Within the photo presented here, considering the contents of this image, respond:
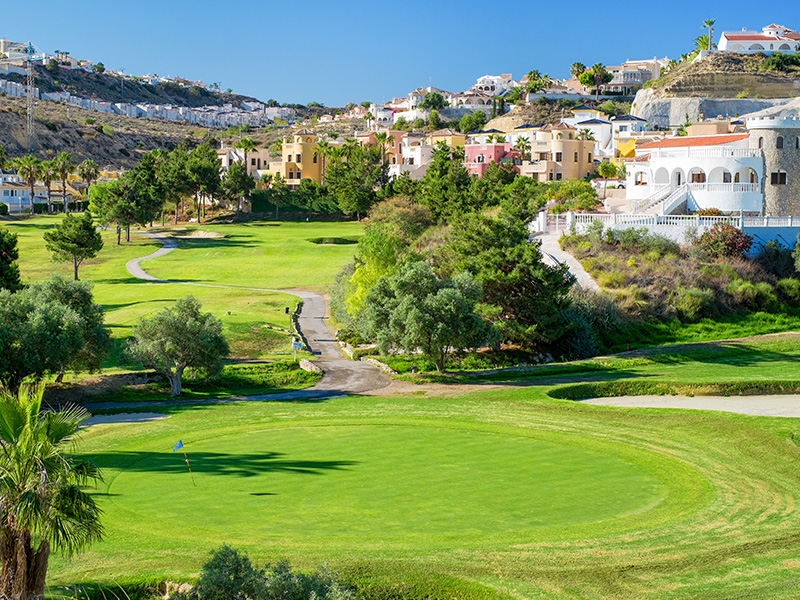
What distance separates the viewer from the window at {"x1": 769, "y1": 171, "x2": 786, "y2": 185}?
2404 inches

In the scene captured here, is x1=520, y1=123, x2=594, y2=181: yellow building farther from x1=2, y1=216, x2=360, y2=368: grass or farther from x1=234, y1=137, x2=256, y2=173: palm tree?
x1=234, y1=137, x2=256, y2=173: palm tree

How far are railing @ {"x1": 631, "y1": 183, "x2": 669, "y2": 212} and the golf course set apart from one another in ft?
74.9

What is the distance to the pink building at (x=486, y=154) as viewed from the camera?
10894cm

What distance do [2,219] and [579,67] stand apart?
5075 inches

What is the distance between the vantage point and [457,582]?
16688 mm

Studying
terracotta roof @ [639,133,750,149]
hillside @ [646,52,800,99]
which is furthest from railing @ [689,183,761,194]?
hillside @ [646,52,800,99]

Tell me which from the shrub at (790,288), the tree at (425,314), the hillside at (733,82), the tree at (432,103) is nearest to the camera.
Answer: the tree at (425,314)

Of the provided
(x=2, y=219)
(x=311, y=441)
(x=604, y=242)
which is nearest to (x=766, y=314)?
(x=604, y=242)

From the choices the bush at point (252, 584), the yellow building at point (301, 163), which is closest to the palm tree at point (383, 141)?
the yellow building at point (301, 163)

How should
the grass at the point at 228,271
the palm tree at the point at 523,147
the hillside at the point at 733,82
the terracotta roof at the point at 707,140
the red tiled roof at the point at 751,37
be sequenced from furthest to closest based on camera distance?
the red tiled roof at the point at 751,37, the hillside at the point at 733,82, the palm tree at the point at 523,147, the terracotta roof at the point at 707,140, the grass at the point at 228,271

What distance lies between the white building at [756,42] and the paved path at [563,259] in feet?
360

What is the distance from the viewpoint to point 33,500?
1316 centimetres

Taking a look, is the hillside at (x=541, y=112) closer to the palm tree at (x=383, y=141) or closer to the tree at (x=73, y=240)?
the palm tree at (x=383, y=141)

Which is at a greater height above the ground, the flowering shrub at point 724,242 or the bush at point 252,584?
the flowering shrub at point 724,242
